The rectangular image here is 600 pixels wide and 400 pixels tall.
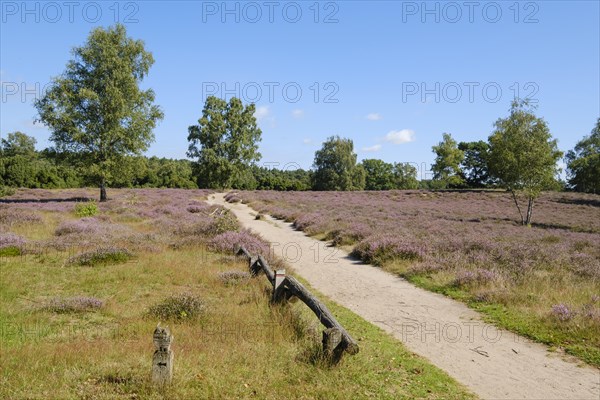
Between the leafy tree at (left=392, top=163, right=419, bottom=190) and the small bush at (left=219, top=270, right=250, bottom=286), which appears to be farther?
the leafy tree at (left=392, top=163, right=419, bottom=190)

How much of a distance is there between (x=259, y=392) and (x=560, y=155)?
3616cm

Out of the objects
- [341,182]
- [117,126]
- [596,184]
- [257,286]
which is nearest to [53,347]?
[257,286]

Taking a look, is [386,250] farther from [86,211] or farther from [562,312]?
[86,211]

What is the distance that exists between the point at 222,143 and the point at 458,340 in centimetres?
6545

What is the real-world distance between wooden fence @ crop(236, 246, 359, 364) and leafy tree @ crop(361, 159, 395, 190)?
114m

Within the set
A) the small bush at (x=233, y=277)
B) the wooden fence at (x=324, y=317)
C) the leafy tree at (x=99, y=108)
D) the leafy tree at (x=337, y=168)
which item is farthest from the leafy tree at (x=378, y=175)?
the wooden fence at (x=324, y=317)

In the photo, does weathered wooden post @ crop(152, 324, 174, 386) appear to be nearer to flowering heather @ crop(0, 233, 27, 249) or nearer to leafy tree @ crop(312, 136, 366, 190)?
flowering heather @ crop(0, 233, 27, 249)

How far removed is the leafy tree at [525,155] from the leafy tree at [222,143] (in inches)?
1845

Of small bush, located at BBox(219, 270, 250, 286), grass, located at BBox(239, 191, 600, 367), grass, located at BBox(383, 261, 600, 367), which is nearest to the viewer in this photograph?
grass, located at BBox(383, 261, 600, 367)

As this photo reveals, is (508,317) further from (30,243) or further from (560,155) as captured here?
(560,155)

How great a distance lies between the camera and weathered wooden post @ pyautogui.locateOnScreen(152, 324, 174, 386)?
541 centimetres

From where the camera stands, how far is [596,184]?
201 feet

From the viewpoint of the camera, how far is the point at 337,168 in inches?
3757

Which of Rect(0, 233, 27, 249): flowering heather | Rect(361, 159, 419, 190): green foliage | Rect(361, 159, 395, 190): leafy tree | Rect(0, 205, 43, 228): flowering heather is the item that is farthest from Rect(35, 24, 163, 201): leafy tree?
Rect(361, 159, 395, 190): leafy tree
